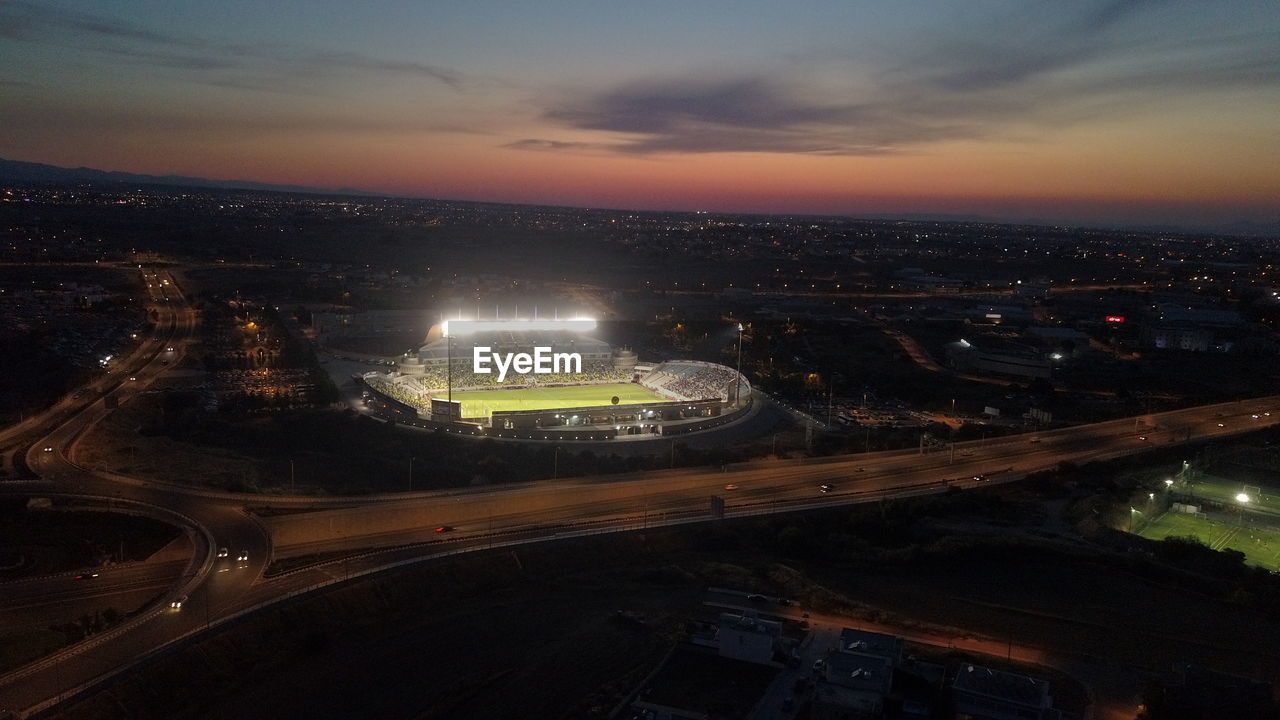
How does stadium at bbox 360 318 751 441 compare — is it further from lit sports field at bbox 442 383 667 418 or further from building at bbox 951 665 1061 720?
building at bbox 951 665 1061 720

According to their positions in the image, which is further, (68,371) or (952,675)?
(68,371)

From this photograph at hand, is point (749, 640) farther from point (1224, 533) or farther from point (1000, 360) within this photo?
point (1000, 360)

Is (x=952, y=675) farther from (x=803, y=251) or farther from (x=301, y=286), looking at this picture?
(x=803, y=251)

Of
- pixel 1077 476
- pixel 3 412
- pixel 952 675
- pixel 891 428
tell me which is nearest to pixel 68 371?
pixel 3 412

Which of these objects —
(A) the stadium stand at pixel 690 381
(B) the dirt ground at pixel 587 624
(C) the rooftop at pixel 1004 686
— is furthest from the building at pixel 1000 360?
(C) the rooftop at pixel 1004 686

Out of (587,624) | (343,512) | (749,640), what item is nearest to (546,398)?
(343,512)

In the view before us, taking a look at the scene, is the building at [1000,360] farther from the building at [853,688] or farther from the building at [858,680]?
the building at [853,688]
